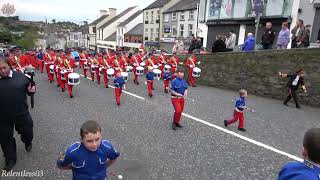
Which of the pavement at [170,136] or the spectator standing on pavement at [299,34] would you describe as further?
the spectator standing on pavement at [299,34]

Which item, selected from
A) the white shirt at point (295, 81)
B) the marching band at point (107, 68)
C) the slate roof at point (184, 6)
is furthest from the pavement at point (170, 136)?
the slate roof at point (184, 6)

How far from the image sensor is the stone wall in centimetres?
1252

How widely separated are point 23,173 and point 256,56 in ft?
40.3

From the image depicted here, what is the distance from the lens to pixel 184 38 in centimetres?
4128

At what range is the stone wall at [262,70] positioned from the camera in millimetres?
12516

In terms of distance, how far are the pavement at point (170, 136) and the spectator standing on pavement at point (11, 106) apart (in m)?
0.51

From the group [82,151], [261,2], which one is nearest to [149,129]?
[82,151]

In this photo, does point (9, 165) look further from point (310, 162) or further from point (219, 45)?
point (219, 45)

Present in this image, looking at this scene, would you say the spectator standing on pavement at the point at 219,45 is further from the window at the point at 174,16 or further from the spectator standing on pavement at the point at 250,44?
the window at the point at 174,16

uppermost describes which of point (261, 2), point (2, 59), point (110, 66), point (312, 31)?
point (261, 2)

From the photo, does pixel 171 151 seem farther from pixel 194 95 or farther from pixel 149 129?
pixel 194 95

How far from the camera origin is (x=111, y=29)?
66688 millimetres

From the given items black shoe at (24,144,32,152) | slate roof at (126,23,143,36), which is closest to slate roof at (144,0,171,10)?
slate roof at (126,23,143,36)

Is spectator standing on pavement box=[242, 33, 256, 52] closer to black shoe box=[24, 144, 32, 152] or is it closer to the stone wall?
the stone wall
